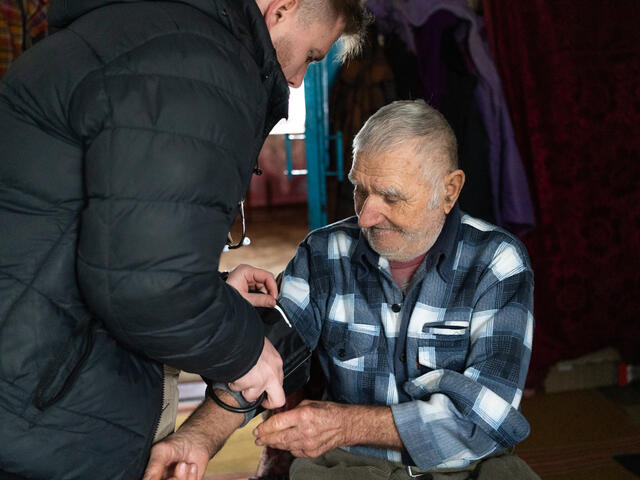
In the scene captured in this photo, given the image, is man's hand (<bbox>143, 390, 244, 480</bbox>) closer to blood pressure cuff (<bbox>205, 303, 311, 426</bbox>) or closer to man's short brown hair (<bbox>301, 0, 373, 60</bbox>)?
blood pressure cuff (<bbox>205, 303, 311, 426</bbox>)

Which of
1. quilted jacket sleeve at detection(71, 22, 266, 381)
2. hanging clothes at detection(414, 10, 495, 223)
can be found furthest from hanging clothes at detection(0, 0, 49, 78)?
quilted jacket sleeve at detection(71, 22, 266, 381)

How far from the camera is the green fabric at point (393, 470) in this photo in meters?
1.46

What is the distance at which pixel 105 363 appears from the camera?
0.95 m

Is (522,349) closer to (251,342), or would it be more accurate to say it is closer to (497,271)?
(497,271)

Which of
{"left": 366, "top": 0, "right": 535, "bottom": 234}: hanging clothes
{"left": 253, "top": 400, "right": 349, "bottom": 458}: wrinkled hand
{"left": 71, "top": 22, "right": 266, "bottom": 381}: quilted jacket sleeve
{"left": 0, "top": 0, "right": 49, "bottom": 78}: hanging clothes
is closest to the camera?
{"left": 71, "top": 22, "right": 266, "bottom": 381}: quilted jacket sleeve

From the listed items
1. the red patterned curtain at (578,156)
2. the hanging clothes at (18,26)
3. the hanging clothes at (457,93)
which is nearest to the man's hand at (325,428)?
the hanging clothes at (457,93)

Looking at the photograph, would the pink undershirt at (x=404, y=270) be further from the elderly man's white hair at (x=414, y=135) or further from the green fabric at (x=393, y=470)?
the green fabric at (x=393, y=470)

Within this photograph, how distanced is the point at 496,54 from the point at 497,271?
1617 mm

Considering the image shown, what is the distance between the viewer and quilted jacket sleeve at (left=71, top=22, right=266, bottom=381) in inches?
32.1

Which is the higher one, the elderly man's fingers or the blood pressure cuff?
the elderly man's fingers

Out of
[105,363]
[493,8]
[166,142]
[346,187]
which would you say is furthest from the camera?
[346,187]

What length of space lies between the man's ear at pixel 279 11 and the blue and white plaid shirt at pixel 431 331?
685mm

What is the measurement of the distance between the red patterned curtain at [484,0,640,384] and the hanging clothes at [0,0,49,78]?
2045 millimetres

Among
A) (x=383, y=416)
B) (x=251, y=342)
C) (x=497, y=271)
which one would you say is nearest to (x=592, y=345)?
(x=497, y=271)
